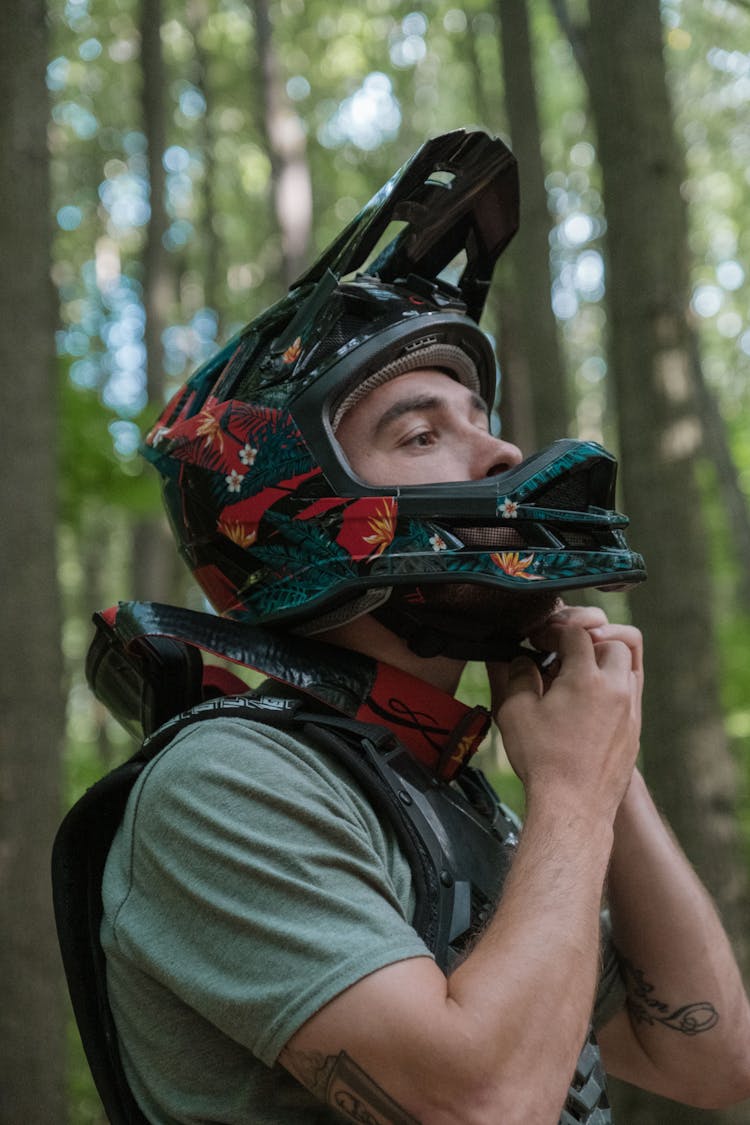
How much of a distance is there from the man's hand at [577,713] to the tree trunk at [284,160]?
8.26m

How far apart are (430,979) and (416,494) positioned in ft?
3.26

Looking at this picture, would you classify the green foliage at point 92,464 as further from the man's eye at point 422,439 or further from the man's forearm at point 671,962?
the man's forearm at point 671,962

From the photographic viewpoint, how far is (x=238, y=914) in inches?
67.4

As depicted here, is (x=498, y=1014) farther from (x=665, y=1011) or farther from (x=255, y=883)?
(x=665, y=1011)

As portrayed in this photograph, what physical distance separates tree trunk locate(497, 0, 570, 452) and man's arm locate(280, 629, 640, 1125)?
15.9ft

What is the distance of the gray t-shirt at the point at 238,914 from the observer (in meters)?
1.67

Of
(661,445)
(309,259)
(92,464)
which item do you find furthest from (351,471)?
(309,259)

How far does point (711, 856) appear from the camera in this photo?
431 cm

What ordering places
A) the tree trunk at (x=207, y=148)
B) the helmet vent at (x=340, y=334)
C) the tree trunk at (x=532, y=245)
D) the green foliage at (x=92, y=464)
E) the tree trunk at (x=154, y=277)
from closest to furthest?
the helmet vent at (x=340, y=334)
the tree trunk at (x=532, y=245)
the green foliage at (x=92, y=464)
the tree trunk at (x=154, y=277)
the tree trunk at (x=207, y=148)

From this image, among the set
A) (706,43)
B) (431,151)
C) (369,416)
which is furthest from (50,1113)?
(706,43)

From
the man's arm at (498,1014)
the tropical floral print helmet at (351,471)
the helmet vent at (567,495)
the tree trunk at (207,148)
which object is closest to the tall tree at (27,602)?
the tropical floral print helmet at (351,471)

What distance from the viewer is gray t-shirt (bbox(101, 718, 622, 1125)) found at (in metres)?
1.67

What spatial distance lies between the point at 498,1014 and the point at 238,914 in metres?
0.41

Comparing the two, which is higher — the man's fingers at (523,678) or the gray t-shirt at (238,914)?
the man's fingers at (523,678)
